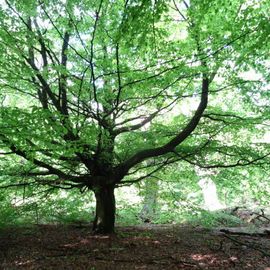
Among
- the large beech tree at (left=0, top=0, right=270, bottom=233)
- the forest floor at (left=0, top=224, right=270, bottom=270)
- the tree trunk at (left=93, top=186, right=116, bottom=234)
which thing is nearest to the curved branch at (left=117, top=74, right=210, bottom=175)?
the large beech tree at (left=0, top=0, right=270, bottom=233)

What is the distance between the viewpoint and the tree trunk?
8781 millimetres

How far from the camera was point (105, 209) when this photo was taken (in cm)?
886

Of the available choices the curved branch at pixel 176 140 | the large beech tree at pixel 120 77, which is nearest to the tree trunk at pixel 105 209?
the large beech tree at pixel 120 77

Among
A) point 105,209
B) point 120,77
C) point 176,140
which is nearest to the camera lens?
point 120,77

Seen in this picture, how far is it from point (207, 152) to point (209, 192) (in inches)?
439

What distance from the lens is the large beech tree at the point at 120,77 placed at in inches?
224

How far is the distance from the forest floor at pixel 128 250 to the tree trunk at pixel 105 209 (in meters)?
0.35

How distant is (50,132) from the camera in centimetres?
552

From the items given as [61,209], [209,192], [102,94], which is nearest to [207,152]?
[102,94]

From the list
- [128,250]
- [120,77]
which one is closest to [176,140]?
[120,77]

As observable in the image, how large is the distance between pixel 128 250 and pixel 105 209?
1817 millimetres

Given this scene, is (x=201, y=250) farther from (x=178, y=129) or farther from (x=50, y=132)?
(x=50, y=132)

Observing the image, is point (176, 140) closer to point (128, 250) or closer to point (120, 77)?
point (120, 77)

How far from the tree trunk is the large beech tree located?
0.09ft
